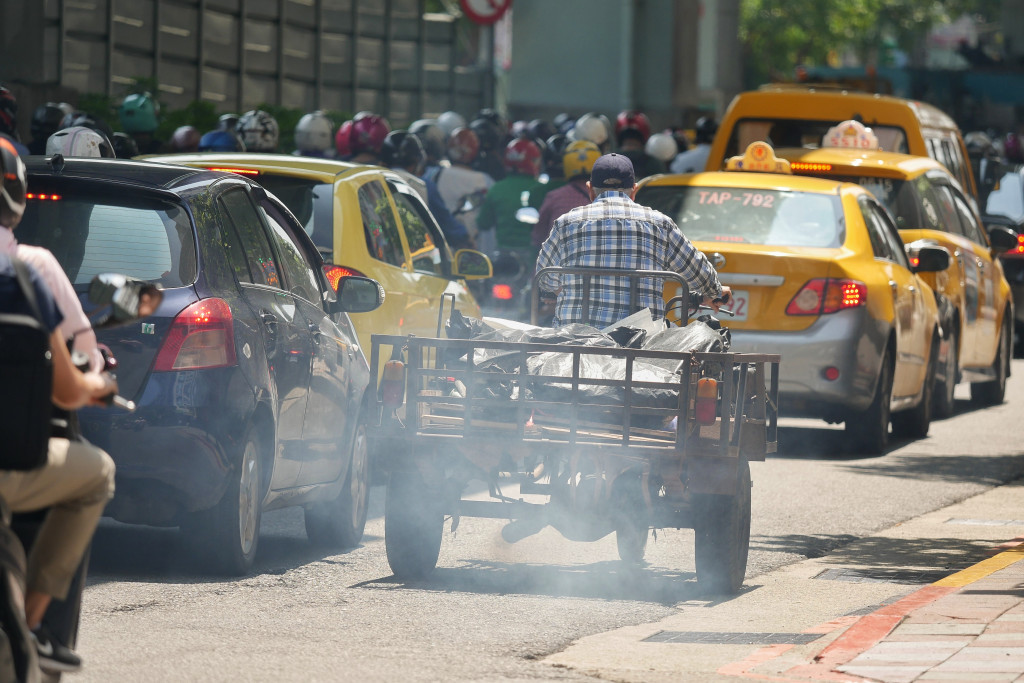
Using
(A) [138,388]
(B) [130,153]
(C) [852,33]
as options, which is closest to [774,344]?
(B) [130,153]

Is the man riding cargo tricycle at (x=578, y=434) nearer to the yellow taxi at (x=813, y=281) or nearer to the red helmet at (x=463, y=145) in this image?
the yellow taxi at (x=813, y=281)

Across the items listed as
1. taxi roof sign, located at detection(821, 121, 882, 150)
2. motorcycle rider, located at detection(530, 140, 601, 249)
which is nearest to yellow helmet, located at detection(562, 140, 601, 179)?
motorcycle rider, located at detection(530, 140, 601, 249)

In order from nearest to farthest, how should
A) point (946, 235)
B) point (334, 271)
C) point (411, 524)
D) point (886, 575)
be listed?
point (411, 524) < point (886, 575) < point (334, 271) < point (946, 235)

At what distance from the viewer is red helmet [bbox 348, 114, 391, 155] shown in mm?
15734

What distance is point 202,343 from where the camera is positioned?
736cm

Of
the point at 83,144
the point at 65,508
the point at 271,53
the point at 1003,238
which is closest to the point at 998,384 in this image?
the point at 1003,238

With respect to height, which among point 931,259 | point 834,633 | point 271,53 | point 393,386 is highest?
point 271,53

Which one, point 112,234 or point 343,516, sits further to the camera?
point 343,516

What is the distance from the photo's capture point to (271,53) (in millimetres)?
28422

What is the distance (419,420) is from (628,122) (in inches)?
557

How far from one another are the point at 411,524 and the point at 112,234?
163cm

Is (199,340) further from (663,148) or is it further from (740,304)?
(663,148)

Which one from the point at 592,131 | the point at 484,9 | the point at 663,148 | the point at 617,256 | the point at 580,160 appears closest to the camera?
the point at 617,256

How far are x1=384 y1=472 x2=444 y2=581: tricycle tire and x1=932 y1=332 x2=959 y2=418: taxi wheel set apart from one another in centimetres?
814
